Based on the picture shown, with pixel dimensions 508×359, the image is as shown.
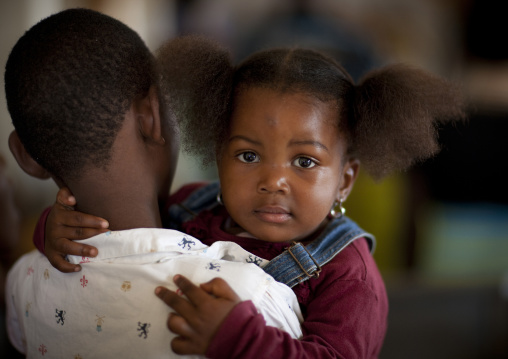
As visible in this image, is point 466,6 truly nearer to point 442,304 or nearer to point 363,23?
point 363,23

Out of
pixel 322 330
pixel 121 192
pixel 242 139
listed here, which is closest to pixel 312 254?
pixel 322 330

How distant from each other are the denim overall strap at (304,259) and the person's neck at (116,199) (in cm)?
23

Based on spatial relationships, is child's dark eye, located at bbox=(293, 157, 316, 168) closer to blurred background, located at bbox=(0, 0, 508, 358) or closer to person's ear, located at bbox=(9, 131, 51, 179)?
person's ear, located at bbox=(9, 131, 51, 179)

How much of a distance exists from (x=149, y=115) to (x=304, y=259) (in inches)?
14.3

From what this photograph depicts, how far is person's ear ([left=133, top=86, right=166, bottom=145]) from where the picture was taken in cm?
85

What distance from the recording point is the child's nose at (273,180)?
88 cm

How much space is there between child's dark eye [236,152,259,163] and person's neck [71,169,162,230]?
0.19 m

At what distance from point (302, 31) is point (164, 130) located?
241 centimetres

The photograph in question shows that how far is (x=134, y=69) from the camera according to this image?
838 millimetres

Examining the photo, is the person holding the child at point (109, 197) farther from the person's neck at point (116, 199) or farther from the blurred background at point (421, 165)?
the blurred background at point (421, 165)

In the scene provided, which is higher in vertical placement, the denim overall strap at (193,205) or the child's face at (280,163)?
the child's face at (280,163)

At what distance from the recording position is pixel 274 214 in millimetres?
910

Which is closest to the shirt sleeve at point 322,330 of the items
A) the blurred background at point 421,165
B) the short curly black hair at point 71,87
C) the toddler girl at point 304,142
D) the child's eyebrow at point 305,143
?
the toddler girl at point 304,142

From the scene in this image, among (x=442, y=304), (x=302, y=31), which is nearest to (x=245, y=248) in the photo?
(x=442, y=304)
